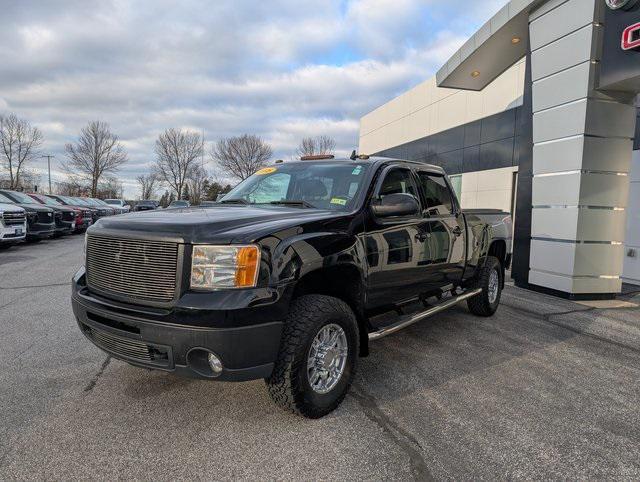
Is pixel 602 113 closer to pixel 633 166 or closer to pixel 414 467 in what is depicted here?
pixel 633 166

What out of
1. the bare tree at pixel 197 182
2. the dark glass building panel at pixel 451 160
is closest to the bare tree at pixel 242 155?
the bare tree at pixel 197 182

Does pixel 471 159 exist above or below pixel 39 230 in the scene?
above

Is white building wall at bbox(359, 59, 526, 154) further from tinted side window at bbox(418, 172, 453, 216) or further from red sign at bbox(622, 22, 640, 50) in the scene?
tinted side window at bbox(418, 172, 453, 216)

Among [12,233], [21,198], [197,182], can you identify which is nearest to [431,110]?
[21,198]

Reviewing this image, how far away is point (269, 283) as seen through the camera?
2641 millimetres

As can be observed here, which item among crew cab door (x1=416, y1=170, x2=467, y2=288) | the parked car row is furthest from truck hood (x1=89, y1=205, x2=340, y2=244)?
the parked car row

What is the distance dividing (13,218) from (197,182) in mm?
57478

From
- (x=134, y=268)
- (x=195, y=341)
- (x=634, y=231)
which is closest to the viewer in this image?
(x=195, y=341)

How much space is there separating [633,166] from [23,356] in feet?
36.7

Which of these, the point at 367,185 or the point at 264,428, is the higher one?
the point at 367,185

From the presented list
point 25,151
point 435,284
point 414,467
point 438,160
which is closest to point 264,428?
point 414,467

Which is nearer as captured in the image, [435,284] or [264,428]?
[264,428]

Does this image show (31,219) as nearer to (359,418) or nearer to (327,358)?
(327,358)

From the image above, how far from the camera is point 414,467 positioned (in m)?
2.51
